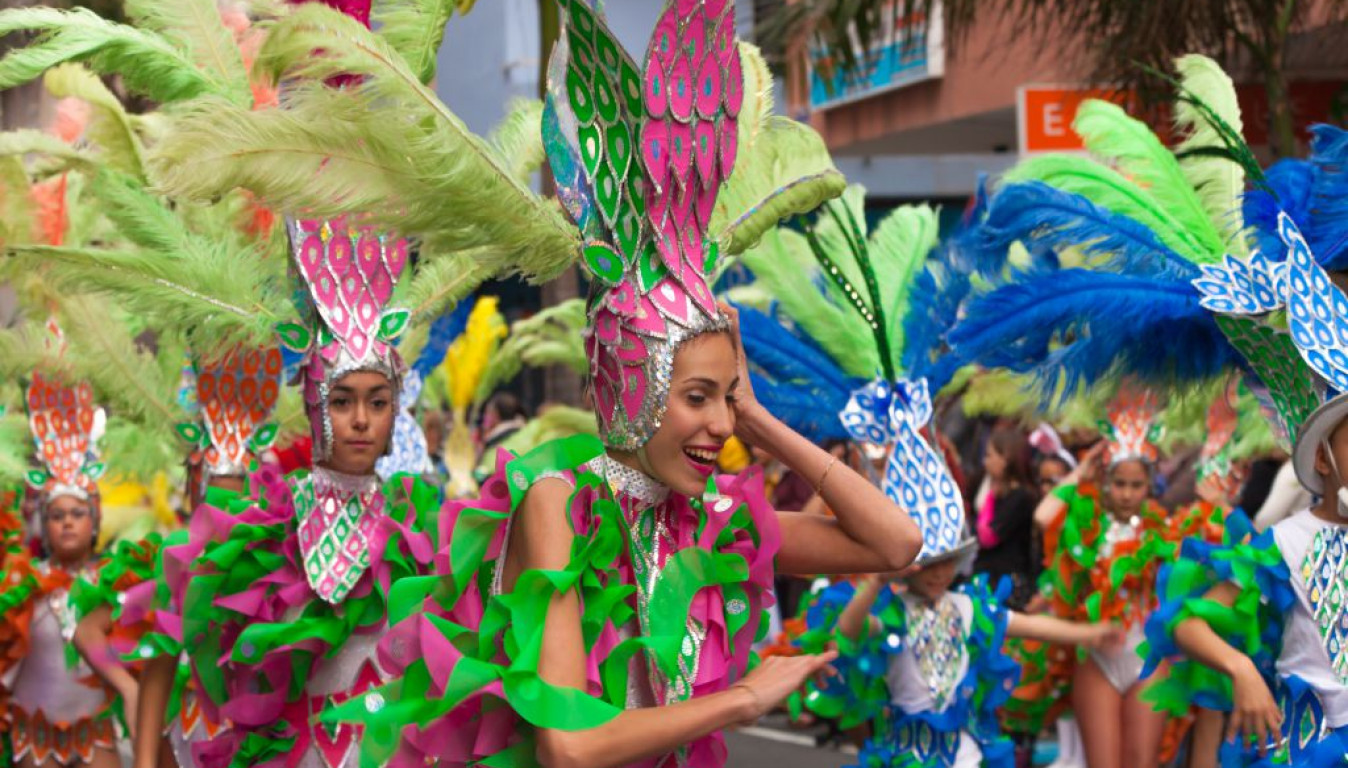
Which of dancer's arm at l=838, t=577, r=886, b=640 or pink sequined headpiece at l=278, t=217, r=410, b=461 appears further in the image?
dancer's arm at l=838, t=577, r=886, b=640

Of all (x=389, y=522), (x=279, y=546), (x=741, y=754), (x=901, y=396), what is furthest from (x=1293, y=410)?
(x=741, y=754)

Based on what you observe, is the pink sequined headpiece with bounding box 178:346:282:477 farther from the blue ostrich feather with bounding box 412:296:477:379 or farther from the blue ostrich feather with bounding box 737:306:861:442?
the blue ostrich feather with bounding box 412:296:477:379

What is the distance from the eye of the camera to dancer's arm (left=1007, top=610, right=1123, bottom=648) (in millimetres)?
7203

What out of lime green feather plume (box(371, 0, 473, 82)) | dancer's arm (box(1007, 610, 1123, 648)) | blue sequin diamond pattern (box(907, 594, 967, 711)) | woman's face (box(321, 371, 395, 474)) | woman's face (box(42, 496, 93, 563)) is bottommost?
dancer's arm (box(1007, 610, 1123, 648))

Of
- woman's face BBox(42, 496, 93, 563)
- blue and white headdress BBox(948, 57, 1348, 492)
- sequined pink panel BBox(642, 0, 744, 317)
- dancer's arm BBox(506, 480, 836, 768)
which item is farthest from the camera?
woman's face BBox(42, 496, 93, 563)

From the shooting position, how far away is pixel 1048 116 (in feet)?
36.0

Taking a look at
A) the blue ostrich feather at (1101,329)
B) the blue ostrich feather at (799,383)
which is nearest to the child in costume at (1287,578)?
the blue ostrich feather at (1101,329)

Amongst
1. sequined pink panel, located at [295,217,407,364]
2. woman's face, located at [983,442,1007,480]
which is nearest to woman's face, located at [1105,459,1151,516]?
woman's face, located at [983,442,1007,480]

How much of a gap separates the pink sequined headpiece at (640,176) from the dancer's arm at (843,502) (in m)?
0.25

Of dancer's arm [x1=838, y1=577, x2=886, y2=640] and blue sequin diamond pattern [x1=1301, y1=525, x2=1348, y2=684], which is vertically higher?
blue sequin diamond pattern [x1=1301, y1=525, x2=1348, y2=684]

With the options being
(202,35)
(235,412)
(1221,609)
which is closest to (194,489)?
(235,412)

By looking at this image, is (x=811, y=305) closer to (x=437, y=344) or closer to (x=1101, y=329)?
(x=1101, y=329)

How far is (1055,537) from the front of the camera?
8.80 m

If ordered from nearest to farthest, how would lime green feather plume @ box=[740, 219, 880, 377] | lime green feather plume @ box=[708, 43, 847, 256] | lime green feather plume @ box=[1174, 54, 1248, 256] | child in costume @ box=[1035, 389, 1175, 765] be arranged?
1. lime green feather plume @ box=[708, 43, 847, 256]
2. lime green feather plume @ box=[1174, 54, 1248, 256]
3. lime green feather plume @ box=[740, 219, 880, 377]
4. child in costume @ box=[1035, 389, 1175, 765]
